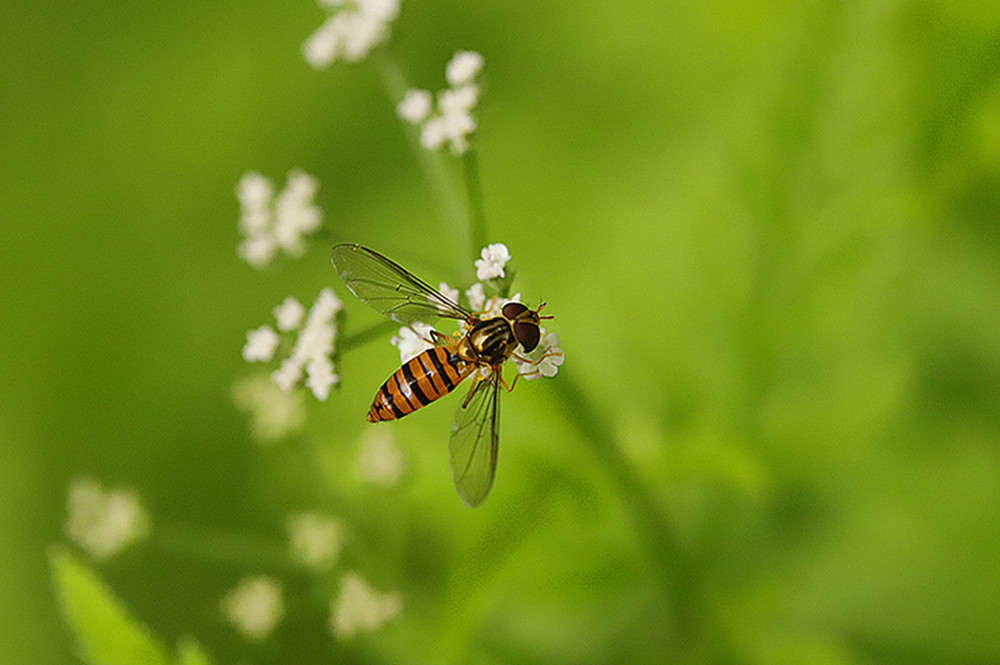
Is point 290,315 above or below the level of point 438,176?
below

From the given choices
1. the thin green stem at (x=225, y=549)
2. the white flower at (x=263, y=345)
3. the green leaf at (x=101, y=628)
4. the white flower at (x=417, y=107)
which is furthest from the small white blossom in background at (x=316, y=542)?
the white flower at (x=417, y=107)

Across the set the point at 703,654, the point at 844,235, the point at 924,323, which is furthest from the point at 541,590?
the point at 924,323

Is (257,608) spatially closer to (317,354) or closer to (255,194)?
(317,354)

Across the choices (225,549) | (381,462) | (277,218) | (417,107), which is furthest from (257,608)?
(417,107)

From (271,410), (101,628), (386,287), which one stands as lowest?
(101,628)

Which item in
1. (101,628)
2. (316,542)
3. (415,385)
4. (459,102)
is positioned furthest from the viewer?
(316,542)

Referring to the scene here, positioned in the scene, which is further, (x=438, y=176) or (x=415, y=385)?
(x=438, y=176)

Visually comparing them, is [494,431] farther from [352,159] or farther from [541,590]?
[352,159]
